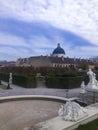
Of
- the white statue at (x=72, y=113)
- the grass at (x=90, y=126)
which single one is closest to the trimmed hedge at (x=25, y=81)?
the white statue at (x=72, y=113)

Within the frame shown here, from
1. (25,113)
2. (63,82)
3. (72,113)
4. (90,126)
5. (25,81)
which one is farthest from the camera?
(25,81)

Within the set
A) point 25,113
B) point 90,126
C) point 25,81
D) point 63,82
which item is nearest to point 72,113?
point 90,126

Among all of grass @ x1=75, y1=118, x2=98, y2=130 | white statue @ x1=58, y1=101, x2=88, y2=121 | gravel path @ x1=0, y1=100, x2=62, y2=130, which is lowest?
gravel path @ x1=0, y1=100, x2=62, y2=130

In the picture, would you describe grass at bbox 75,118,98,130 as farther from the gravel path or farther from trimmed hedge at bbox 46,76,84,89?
trimmed hedge at bbox 46,76,84,89

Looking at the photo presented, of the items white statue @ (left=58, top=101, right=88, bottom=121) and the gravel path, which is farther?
the gravel path

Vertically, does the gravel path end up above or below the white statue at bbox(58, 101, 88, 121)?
below

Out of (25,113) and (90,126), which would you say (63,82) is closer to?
(25,113)

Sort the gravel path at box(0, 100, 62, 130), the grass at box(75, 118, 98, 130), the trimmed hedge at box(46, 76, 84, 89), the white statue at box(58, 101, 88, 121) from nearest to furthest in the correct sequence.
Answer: the grass at box(75, 118, 98, 130)
the white statue at box(58, 101, 88, 121)
the gravel path at box(0, 100, 62, 130)
the trimmed hedge at box(46, 76, 84, 89)

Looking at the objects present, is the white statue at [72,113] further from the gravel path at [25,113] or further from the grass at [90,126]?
the gravel path at [25,113]

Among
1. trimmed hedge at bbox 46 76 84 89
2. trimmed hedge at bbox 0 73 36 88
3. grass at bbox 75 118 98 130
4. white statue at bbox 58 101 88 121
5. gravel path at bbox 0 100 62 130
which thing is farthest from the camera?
trimmed hedge at bbox 0 73 36 88

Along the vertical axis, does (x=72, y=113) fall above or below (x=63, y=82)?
below

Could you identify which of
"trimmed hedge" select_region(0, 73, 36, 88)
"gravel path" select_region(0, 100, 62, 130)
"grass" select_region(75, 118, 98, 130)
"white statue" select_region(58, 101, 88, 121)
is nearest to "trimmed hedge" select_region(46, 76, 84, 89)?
"trimmed hedge" select_region(0, 73, 36, 88)

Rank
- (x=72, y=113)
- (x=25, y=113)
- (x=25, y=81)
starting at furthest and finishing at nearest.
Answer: (x=25, y=81) → (x=25, y=113) → (x=72, y=113)

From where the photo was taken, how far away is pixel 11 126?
9.51m
